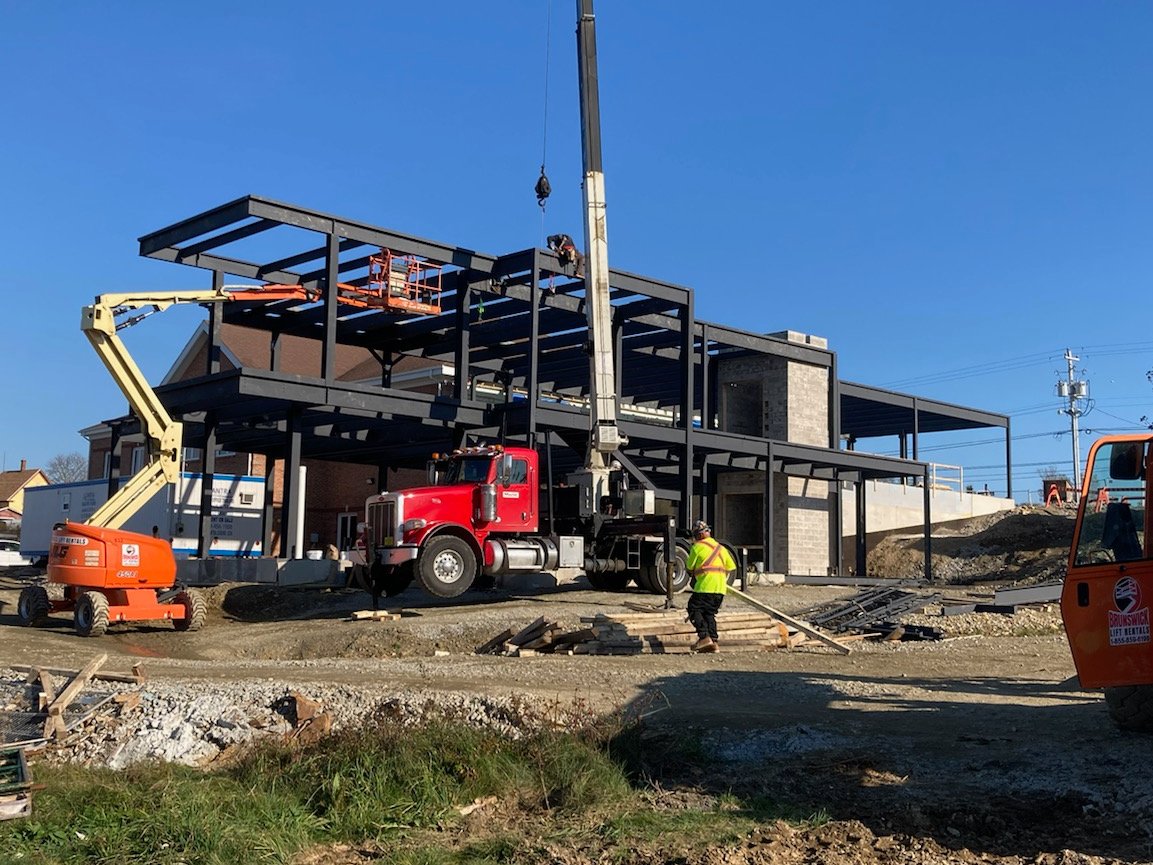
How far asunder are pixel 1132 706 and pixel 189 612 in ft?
50.1

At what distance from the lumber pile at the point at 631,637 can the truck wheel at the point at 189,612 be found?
5.80 meters

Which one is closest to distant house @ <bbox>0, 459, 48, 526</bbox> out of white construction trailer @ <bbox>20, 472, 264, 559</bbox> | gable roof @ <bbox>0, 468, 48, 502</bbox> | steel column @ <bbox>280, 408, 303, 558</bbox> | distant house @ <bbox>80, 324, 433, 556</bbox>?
gable roof @ <bbox>0, 468, 48, 502</bbox>

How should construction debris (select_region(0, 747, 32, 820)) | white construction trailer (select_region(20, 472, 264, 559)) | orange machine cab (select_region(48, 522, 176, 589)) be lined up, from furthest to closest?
white construction trailer (select_region(20, 472, 264, 559)) < orange machine cab (select_region(48, 522, 176, 589)) < construction debris (select_region(0, 747, 32, 820))

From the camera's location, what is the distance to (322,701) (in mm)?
9750

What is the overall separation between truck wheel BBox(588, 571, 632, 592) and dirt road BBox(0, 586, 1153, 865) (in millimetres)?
2737

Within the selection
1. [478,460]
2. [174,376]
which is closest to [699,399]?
[478,460]

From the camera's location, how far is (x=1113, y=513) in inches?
326

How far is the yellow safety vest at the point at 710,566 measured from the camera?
51.1 feet

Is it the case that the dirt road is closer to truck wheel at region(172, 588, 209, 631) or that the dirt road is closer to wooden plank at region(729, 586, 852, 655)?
wooden plank at region(729, 586, 852, 655)

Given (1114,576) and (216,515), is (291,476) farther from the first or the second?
(1114,576)

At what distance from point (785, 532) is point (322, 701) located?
2610 cm

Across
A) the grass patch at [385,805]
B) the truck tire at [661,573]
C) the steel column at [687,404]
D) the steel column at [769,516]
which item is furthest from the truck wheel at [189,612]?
the steel column at [769,516]

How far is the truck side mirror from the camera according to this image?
7871 millimetres

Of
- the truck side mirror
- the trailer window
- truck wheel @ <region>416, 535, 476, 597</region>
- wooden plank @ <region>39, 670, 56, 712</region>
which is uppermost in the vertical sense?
the truck side mirror
